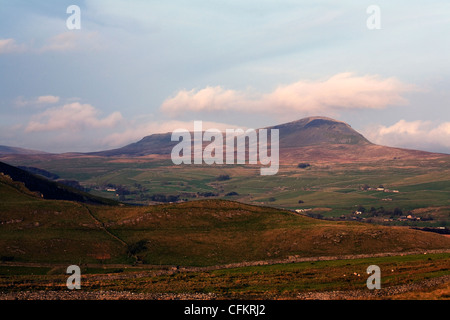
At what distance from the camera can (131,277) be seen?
72.9 m

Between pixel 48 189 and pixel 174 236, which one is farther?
pixel 48 189

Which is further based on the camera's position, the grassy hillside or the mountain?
the mountain

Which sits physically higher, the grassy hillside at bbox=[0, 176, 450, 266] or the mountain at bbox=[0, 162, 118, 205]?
the mountain at bbox=[0, 162, 118, 205]

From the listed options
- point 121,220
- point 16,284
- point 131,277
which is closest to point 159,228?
point 121,220

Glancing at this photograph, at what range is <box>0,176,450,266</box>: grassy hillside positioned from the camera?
306ft

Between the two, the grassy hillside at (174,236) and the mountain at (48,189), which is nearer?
the grassy hillside at (174,236)

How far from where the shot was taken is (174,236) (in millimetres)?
105812

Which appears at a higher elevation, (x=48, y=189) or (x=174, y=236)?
(x=48, y=189)

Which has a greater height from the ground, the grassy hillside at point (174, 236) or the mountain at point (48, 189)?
the mountain at point (48, 189)

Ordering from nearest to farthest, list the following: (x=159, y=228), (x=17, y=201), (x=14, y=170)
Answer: (x=159, y=228) → (x=17, y=201) → (x=14, y=170)

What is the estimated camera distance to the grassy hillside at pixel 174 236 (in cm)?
9319
